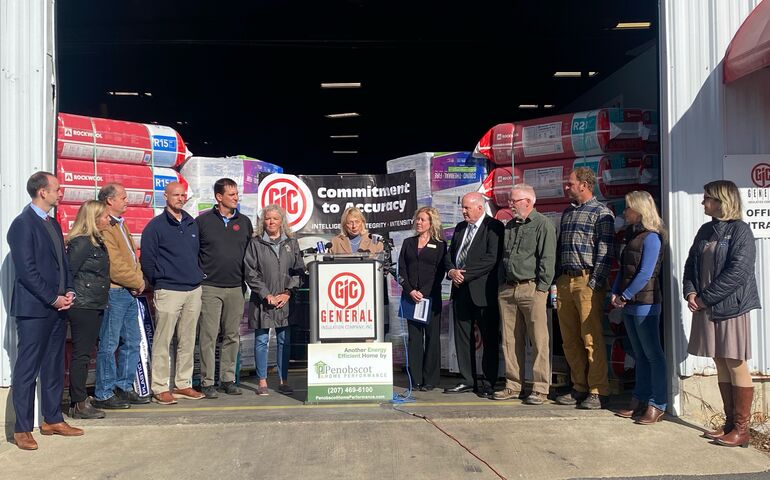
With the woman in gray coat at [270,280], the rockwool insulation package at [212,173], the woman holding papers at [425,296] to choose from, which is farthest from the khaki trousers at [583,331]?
the rockwool insulation package at [212,173]

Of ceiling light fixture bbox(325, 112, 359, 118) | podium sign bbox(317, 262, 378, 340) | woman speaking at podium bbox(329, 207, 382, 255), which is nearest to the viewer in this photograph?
podium sign bbox(317, 262, 378, 340)

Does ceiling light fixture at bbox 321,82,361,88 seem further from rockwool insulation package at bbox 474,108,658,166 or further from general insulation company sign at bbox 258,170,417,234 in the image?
rockwool insulation package at bbox 474,108,658,166

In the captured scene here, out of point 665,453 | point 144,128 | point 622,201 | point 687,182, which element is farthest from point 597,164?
point 144,128

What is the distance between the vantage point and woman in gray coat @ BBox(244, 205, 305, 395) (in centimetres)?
691

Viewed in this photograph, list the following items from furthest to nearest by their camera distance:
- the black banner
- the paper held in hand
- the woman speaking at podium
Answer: the black banner, the woman speaking at podium, the paper held in hand

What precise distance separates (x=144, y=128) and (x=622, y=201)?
15.6 ft

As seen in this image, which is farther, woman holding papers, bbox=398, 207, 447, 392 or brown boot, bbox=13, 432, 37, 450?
woman holding papers, bbox=398, 207, 447, 392

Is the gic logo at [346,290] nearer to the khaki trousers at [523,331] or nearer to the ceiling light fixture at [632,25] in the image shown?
the khaki trousers at [523,331]

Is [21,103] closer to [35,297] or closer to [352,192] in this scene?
[35,297]

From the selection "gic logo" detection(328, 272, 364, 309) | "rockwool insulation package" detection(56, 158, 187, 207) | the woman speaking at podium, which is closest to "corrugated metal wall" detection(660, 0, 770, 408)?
"gic logo" detection(328, 272, 364, 309)

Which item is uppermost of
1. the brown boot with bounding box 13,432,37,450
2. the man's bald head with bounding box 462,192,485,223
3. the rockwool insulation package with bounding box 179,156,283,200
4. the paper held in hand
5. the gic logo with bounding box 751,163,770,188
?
the rockwool insulation package with bounding box 179,156,283,200

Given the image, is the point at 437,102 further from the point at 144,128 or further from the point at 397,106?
the point at 144,128

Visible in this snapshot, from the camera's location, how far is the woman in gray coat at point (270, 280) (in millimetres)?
6910

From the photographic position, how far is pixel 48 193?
5.45 meters
